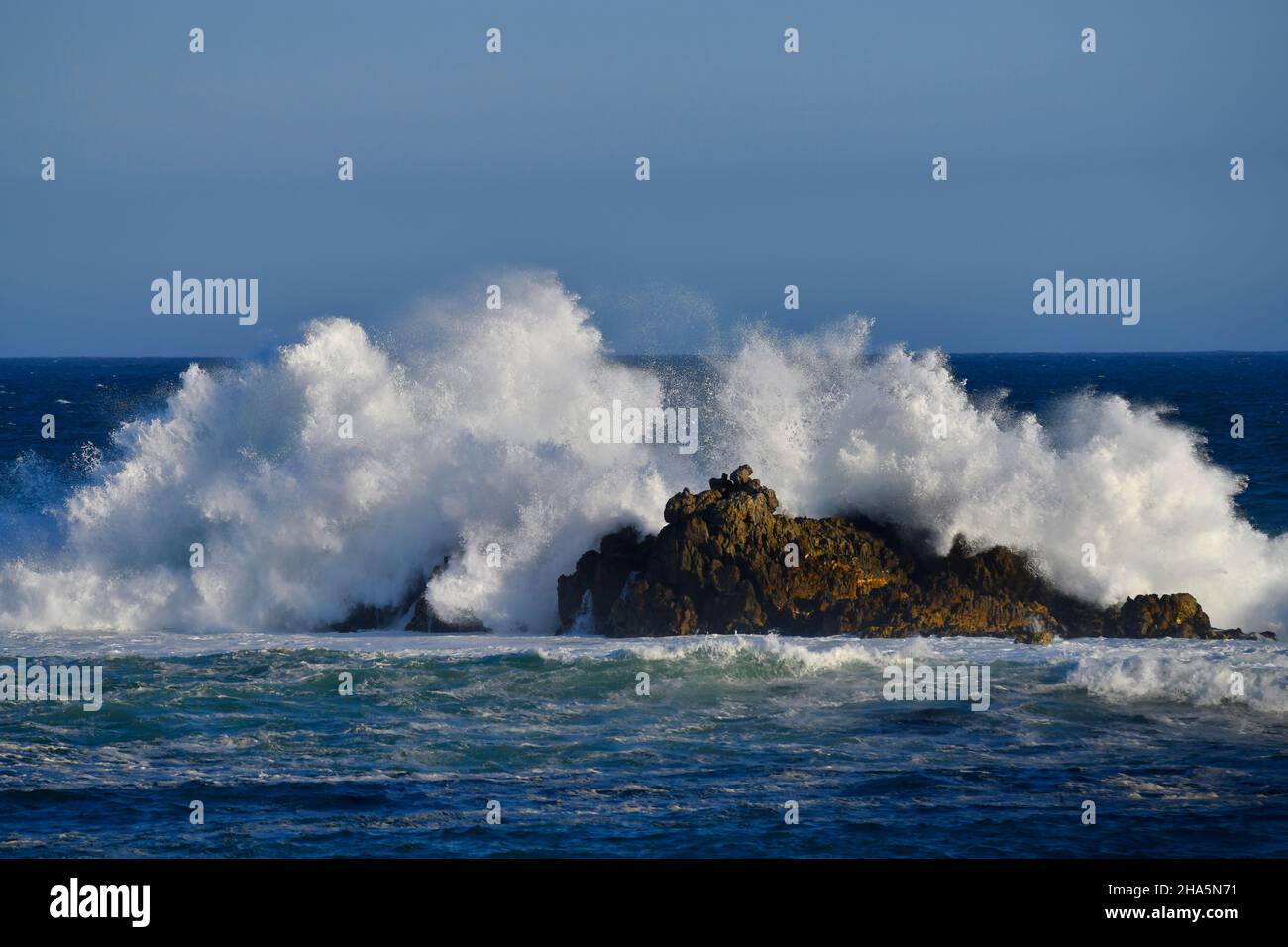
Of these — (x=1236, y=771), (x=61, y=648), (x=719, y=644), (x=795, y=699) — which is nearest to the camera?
(x=1236, y=771)

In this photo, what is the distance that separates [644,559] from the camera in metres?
23.0

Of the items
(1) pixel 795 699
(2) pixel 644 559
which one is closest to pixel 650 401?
(2) pixel 644 559

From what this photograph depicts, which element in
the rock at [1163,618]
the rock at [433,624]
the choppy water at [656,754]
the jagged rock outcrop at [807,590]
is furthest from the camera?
the rock at [433,624]

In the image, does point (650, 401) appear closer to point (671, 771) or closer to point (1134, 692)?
point (1134, 692)

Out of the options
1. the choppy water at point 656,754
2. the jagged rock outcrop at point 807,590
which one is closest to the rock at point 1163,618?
the jagged rock outcrop at point 807,590

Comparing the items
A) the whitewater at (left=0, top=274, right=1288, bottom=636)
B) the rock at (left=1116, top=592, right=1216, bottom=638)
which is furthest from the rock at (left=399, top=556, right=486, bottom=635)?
the rock at (left=1116, top=592, right=1216, bottom=638)

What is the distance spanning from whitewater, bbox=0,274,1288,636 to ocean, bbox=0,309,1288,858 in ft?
0.20

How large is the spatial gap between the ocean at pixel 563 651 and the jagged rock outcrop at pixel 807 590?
26.1 inches

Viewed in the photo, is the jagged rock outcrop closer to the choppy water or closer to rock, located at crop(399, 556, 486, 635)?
the choppy water

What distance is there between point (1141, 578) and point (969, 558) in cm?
267

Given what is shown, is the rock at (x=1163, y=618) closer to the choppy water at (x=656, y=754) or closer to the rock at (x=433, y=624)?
the choppy water at (x=656, y=754)

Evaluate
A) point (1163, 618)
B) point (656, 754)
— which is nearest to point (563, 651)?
point (656, 754)

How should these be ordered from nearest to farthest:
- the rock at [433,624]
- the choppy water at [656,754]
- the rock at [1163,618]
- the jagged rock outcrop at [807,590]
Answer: the choppy water at [656,754]
the rock at [1163,618]
the jagged rock outcrop at [807,590]
the rock at [433,624]

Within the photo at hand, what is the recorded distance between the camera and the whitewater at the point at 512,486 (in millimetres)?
23609
